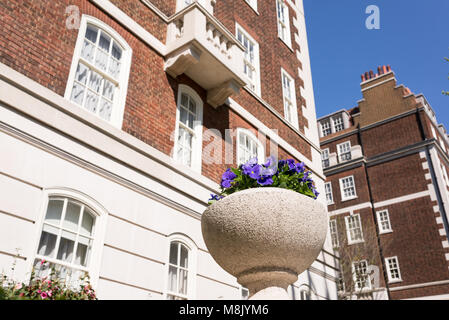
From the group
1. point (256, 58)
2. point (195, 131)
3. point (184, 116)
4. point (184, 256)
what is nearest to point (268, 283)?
point (184, 256)

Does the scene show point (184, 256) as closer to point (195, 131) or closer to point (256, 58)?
point (195, 131)

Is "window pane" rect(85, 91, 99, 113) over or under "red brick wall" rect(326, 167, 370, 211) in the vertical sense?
under

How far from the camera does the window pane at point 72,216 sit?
673 centimetres

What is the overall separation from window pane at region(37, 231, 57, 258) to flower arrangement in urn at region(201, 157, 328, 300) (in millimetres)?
3178

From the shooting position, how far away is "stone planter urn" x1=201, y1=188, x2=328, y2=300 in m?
4.09

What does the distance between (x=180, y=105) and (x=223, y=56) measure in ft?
5.94

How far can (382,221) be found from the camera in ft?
92.4

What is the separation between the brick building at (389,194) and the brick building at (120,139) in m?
15.1

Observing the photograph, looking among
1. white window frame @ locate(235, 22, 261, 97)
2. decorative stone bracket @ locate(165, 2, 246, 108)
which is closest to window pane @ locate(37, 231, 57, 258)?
decorative stone bracket @ locate(165, 2, 246, 108)

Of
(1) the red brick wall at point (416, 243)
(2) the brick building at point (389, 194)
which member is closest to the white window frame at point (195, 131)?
(2) the brick building at point (389, 194)

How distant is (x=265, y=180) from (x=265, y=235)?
2.68ft

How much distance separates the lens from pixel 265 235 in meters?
4.07

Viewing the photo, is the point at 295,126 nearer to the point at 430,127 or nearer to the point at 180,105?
the point at 180,105

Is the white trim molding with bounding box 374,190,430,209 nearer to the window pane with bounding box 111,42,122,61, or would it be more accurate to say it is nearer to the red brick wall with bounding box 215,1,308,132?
the red brick wall with bounding box 215,1,308,132
